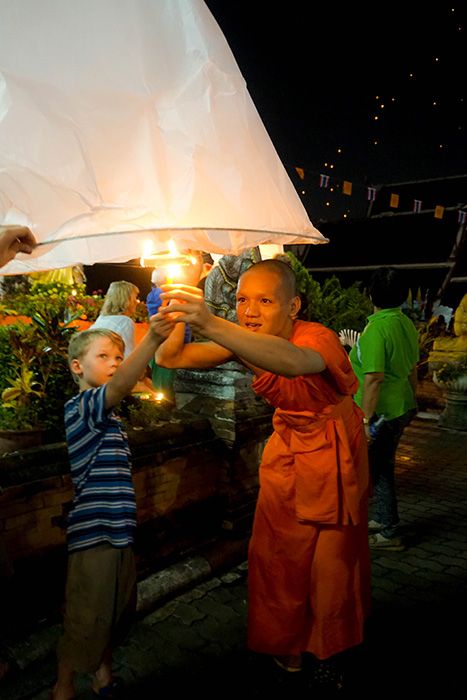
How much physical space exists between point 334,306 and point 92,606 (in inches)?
333

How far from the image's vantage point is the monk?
105 inches

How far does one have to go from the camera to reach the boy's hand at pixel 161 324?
1828mm

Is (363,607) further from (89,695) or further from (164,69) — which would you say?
(164,69)

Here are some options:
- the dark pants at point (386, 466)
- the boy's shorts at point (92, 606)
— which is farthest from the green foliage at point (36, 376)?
the dark pants at point (386, 466)

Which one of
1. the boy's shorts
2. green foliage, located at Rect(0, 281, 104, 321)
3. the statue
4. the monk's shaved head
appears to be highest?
the monk's shaved head

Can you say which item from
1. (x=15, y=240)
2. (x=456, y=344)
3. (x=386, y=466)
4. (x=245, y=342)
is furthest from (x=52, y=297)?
(x=456, y=344)

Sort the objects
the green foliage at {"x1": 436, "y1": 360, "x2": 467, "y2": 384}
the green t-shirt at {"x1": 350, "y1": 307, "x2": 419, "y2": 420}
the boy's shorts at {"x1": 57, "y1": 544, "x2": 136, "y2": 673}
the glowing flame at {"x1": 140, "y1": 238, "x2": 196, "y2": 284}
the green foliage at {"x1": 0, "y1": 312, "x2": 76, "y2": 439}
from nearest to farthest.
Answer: the glowing flame at {"x1": 140, "y1": 238, "x2": 196, "y2": 284}, the boy's shorts at {"x1": 57, "y1": 544, "x2": 136, "y2": 673}, the green foliage at {"x1": 0, "y1": 312, "x2": 76, "y2": 439}, the green t-shirt at {"x1": 350, "y1": 307, "x2": 419, "y2": 420}, the green foliage at {"x1": 436, "y1": 360, "x2": 467, "y2": 384}

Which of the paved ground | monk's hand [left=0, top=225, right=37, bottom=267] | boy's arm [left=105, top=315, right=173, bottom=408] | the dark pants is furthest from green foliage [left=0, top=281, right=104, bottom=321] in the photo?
monk's hand [left=0, top=225, right=37, bottom=267]

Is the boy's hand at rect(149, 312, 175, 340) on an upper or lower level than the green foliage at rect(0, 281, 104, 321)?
upper

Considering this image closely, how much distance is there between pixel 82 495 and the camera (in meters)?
2.70

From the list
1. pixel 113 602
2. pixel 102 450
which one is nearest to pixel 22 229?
pixel 102 450

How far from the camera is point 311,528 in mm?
2822

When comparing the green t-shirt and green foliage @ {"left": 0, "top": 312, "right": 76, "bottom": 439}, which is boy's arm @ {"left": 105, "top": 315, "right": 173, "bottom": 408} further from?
the green t-shirt

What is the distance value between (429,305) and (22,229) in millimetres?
16937
